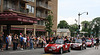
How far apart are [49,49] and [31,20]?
7.24 meters

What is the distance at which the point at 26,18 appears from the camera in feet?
66.2

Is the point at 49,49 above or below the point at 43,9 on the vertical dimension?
below

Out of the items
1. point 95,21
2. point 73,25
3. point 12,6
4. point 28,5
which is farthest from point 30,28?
point 73,25

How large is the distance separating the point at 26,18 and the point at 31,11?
18731mm

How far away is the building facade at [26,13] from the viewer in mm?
21938

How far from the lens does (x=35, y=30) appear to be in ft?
132

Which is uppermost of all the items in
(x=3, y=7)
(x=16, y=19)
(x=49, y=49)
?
(x=3, y=7)

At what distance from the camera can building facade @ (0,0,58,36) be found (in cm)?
2194

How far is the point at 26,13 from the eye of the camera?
115 ft

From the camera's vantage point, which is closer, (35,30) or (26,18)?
(26,18)

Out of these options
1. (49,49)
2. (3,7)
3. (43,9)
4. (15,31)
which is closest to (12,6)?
(3,7)

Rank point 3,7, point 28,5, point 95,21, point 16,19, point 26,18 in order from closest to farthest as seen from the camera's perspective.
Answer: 1. point 16,19
2. point 26,18
3. point 3,7
4. point 28,5
5. point 95,21

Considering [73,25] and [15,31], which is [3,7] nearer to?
[15,31]

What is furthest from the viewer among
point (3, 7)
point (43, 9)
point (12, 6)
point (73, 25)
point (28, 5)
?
point (73, 25)
